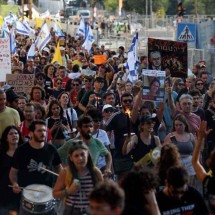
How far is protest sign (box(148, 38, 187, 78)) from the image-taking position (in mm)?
14305

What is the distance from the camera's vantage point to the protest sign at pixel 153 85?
41.7 feet

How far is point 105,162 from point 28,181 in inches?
38.6

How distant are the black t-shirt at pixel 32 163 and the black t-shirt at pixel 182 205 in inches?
88.6

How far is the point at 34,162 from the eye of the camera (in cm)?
919

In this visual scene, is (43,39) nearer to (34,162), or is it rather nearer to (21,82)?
(21,82)

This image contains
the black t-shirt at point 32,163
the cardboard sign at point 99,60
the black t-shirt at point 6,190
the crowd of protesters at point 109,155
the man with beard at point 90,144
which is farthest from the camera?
the cardboard sign at point 99,60

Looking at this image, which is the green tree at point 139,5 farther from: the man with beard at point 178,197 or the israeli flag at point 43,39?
the man with beard at point 178,197

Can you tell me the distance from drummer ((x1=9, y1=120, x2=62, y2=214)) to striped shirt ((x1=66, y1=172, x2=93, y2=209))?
107 cm

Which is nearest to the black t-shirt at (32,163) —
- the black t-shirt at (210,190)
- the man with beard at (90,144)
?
the man with beard at (90,144)

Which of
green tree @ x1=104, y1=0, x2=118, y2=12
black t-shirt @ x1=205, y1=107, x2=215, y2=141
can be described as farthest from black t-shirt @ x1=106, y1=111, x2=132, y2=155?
green tree @ x1=104, y1=0, x2=118, y2=12

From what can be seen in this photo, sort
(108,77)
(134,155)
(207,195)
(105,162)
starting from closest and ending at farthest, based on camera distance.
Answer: (207,195)
(105,162)
(134,155)
(108,77)

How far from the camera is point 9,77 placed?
51.8ft

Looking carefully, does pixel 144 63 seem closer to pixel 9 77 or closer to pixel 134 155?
pixel 9 77

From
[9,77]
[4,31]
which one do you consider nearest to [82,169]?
[9,77]
